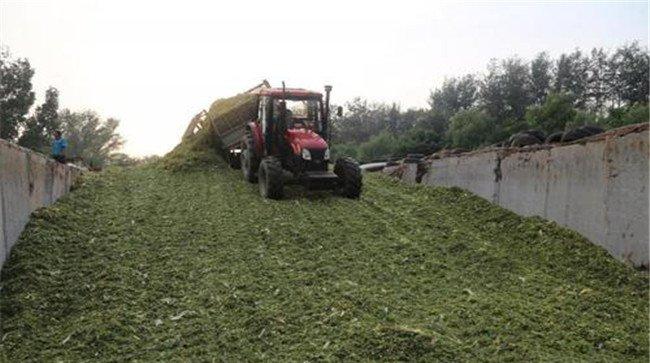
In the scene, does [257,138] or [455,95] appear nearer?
[257,138]

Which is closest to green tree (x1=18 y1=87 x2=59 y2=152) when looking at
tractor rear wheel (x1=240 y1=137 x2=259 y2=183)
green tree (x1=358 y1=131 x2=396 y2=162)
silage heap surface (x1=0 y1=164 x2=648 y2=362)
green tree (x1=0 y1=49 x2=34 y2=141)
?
green tree (x1=0 y1=49 x2=34 y2=141)

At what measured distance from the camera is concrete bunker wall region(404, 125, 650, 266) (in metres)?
7.31

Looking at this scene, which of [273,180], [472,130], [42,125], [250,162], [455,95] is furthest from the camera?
[455,95]

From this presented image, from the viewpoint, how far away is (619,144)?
7738 millimetres

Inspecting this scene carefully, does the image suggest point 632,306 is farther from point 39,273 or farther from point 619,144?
point 39,273

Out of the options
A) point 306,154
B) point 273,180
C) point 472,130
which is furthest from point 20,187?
point 472,130

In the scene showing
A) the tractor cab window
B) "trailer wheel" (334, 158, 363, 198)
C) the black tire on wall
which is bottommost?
"trailer wheel" (334, 158, 363, 198)

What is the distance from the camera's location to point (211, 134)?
1619cm

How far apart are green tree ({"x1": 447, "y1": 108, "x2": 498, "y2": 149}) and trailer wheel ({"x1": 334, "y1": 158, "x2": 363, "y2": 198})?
30.4 metres

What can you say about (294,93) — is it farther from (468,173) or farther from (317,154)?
(468,173)

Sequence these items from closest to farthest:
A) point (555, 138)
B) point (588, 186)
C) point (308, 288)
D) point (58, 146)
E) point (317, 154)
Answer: point (308, 288) < point (588, 186) < point (555, 138) < point (317, 154) < point (58, 146)

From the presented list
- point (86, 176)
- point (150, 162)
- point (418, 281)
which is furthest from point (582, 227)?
point (150, 162)

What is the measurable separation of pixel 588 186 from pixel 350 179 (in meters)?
4.97

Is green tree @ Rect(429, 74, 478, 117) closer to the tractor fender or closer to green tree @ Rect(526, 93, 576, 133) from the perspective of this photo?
green tree @ Rect(526, 93, 576, 133)
